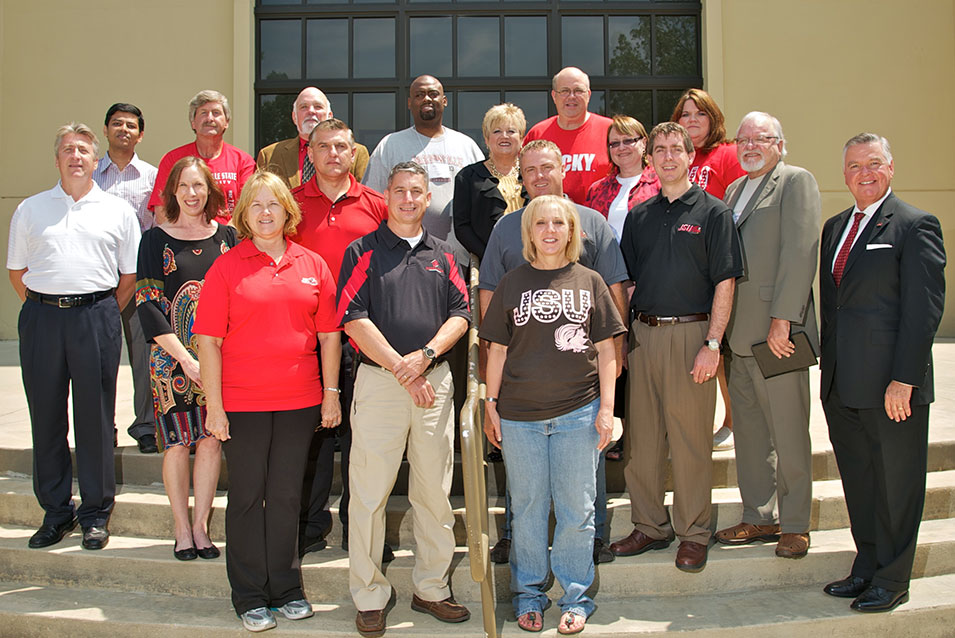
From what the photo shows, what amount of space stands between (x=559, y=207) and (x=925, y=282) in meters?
1.63

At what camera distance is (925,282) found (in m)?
3.46

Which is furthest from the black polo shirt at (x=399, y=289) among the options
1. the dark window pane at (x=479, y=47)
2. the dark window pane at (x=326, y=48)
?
the dark window pane at (x=326, y=48)

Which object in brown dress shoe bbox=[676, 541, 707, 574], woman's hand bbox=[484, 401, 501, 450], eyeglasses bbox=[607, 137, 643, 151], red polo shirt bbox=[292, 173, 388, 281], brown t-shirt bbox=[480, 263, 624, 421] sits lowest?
brown dress shoe bbox=[676, 541, 707, 574]

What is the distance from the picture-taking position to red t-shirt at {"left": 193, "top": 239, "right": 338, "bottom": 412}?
3480mm

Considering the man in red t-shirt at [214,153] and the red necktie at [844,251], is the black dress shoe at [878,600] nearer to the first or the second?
the red necktie at [844,251]

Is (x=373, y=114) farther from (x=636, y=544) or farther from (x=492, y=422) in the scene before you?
(x=636, y=544)

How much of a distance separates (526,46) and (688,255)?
21.6ft

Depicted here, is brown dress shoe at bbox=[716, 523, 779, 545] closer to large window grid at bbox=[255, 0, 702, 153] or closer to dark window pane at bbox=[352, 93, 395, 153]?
large window grid at bbox=[255, 0, 702, 153]

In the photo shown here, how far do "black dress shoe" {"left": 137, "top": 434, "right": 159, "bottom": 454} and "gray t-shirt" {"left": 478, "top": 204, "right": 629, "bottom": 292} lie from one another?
2.32 m

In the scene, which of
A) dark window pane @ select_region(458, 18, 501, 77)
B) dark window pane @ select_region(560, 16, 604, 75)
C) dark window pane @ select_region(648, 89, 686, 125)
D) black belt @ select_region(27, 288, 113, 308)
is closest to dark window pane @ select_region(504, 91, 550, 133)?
dark window pane @ select_region(458, 18, 501, 77)

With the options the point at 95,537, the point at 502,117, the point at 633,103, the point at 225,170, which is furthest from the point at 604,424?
the point at 633,103

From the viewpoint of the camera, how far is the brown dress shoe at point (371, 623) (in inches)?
134

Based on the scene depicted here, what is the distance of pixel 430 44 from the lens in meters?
9.60

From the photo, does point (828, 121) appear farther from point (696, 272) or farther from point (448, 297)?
point (448, 297)
